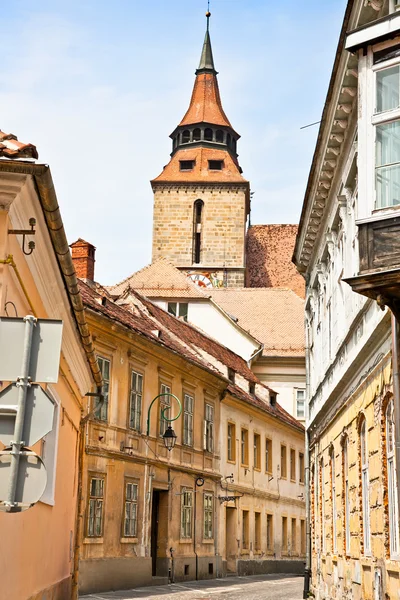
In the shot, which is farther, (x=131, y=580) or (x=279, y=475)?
(x=279, y=475)

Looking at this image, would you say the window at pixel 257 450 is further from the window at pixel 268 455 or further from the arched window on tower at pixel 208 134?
the arched window on tower at pixel 208 134

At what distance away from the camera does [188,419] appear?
95.2 feet

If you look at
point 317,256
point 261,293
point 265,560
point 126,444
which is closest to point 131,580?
point 126,444

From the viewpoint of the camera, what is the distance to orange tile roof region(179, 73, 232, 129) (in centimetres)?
7344

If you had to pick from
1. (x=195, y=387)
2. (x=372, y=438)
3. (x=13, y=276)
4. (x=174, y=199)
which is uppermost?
(x=174, y=199)

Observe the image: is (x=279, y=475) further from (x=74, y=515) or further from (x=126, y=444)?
(x=74, y=515)

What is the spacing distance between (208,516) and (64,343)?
61.0 ft

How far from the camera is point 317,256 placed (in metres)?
20.2

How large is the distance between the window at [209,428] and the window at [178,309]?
48.6 ft

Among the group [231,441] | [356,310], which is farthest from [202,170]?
[356,310]

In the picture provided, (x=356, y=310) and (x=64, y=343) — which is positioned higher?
(x=356, y=310)

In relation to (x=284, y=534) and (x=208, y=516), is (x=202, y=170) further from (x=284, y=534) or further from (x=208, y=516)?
(x=208, y=516)

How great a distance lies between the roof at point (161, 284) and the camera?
46219 millimetres

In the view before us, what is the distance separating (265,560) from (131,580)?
40.6ft
